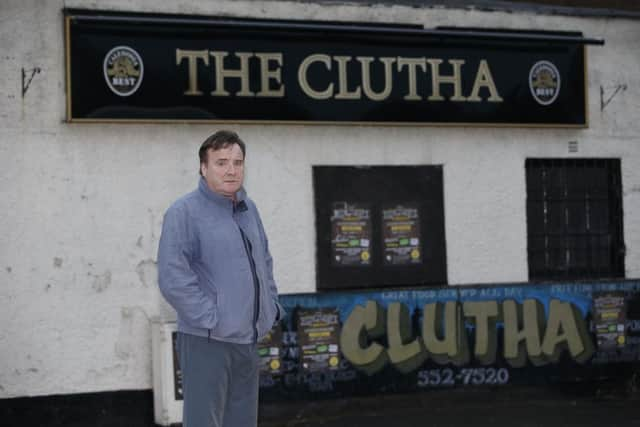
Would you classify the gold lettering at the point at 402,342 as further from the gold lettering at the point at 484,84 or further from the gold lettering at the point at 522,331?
the gold lettering at the point at 484,84

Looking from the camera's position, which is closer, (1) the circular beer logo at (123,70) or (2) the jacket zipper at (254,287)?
(2) the jacket zipper at (254,287)

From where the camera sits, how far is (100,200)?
8.38 metres

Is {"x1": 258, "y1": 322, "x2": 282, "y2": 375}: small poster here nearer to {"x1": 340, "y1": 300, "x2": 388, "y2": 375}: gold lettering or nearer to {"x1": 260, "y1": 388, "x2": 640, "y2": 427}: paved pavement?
{"x1": 260, "y1": 388, "x2": 640, "y2": 427}: paved pavement

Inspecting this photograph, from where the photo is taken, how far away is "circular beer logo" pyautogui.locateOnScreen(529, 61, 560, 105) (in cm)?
964

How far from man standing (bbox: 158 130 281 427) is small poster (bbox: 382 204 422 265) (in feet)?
15.1

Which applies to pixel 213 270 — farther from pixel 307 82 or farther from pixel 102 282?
pixel 307 82

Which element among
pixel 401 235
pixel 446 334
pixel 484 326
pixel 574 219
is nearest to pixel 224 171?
pixel 401 235

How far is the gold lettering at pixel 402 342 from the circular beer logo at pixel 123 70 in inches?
124

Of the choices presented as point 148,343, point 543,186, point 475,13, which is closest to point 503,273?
point 543,186

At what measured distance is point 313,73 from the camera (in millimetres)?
8898

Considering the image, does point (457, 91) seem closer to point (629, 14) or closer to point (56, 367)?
point (629, 14)

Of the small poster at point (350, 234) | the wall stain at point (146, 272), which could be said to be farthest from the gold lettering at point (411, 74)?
the wall stain at point (146, 272)

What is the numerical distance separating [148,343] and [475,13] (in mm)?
4545

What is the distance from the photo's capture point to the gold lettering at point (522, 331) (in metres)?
9.42
